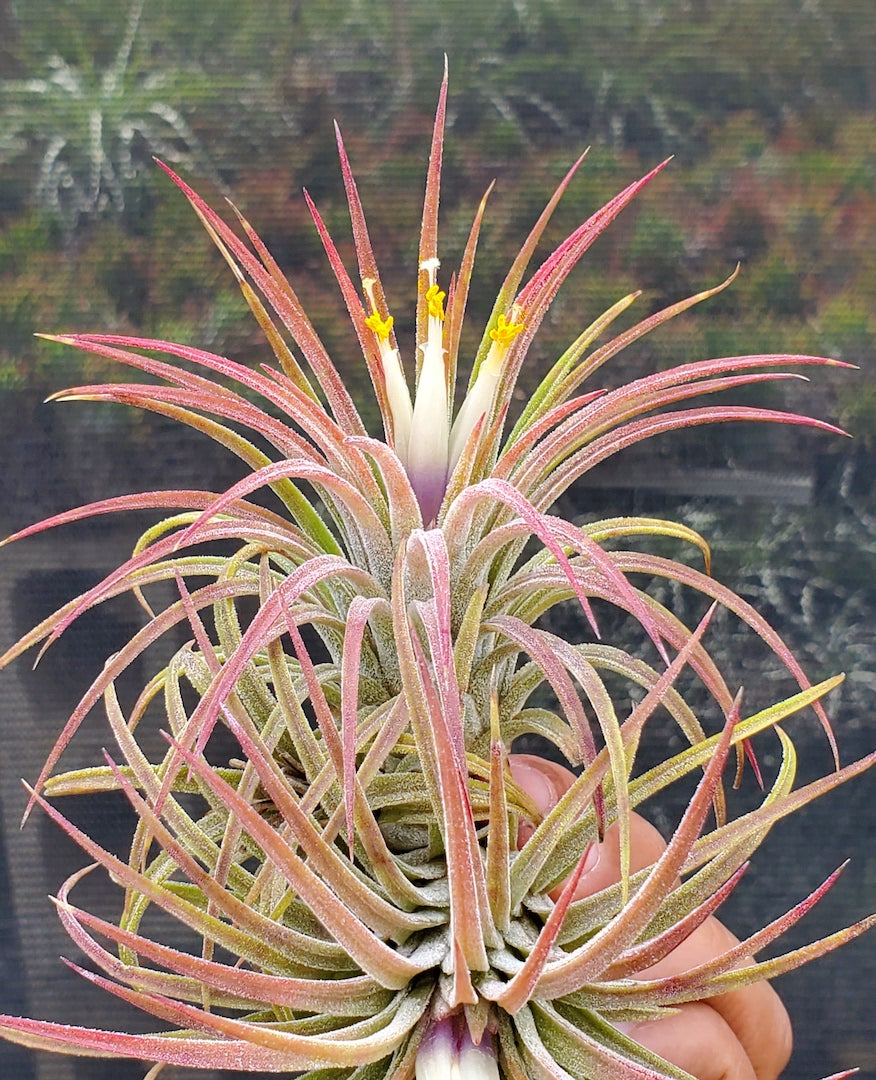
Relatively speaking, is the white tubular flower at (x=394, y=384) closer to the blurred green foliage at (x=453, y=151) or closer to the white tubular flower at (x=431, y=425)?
the white tubular flower at (x=431, y=425)

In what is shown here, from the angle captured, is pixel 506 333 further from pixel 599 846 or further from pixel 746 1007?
pixel 746 1007

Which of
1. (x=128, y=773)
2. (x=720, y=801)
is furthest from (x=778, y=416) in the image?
(x=128, y=773)

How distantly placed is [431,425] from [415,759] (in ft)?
0.55

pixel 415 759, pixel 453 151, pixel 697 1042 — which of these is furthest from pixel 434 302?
pixel 453 151

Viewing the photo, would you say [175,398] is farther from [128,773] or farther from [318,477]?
[128,773]

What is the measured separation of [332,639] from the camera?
452 mm

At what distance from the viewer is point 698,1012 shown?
1.68 feet

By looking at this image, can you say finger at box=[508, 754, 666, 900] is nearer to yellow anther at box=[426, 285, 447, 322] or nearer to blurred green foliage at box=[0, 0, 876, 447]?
yellow anther at box=[426, 285, 447, 322]

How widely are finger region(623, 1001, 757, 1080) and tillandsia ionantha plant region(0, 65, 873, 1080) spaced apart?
0.09m

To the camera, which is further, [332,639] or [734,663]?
[734,663]

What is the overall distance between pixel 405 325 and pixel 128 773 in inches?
22.6

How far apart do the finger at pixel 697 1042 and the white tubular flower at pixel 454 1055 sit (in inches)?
6.4

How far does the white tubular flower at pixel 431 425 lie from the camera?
1.38ft

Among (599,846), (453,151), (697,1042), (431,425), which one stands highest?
(453,151)
